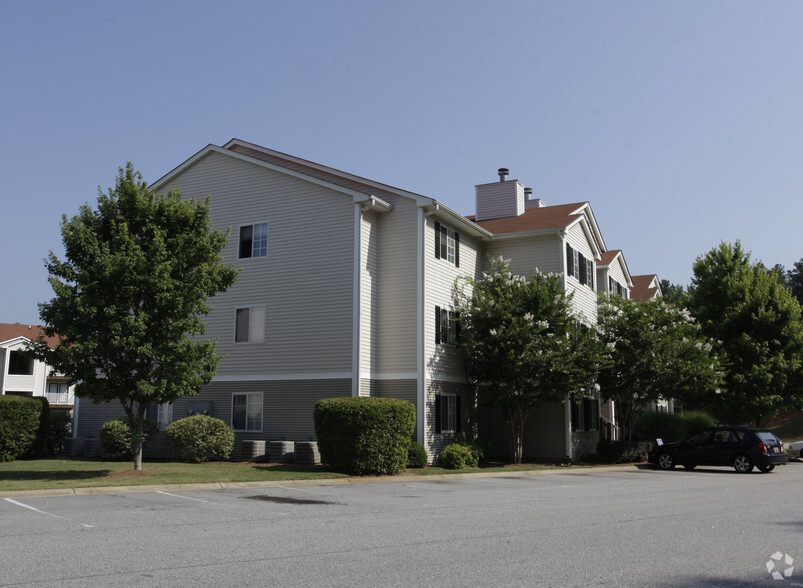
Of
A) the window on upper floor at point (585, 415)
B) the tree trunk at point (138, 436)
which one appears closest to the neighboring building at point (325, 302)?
the window on upper floor at point (585, 415)

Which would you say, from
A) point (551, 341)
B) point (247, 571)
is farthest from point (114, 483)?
point (551, 341)

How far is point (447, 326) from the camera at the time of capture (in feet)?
84.8

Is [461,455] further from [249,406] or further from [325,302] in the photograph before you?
[249,406]

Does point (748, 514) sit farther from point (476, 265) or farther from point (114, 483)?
point (476, 265)

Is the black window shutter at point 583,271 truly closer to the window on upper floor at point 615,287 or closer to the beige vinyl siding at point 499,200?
the beige vinyl siding at point 499,200

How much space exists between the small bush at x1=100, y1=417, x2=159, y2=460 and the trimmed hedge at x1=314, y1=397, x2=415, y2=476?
6.71 meters

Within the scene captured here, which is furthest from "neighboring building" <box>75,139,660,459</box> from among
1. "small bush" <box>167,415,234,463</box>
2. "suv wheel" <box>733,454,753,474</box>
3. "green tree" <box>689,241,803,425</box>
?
"green tree" <box>689,241,803,425</box>

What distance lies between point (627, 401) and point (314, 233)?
1379cm

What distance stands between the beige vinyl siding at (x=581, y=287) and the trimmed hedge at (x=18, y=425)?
63.5 feet

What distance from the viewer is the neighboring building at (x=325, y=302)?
23984mm

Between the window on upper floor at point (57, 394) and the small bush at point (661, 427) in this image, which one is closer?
the small bush at point (661, 427)

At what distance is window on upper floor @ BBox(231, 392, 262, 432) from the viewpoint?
25047mm

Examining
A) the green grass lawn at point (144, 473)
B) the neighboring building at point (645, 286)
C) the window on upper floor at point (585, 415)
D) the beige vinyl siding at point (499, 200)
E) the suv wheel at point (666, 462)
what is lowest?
the suv wheel at point (666, 462)

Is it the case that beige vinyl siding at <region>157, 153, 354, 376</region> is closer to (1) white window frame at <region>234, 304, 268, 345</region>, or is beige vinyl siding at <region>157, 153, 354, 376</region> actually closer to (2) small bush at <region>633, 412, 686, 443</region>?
(1) white window frame at <region>234, 304, 268, 345</region>
